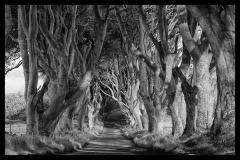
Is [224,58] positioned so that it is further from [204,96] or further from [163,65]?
[163,65]

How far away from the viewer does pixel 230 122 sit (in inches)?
332

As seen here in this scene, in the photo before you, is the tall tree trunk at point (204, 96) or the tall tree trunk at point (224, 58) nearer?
the tall tree trunk at point (224, 58)

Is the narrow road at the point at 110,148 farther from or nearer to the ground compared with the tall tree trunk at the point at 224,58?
nearer to the ground

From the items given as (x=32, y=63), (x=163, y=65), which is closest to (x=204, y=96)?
(x=163, y=65)

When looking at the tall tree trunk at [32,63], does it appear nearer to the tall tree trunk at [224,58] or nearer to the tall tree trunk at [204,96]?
the tall tree trunk at [224,58]

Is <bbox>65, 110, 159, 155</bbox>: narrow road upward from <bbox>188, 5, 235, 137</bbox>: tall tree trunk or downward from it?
downward

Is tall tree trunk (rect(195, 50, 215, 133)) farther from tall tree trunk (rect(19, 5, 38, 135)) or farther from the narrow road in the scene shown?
tall tree trunk (rect(19, 5, 38, 135))

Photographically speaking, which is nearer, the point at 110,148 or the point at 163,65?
the point at 163,65

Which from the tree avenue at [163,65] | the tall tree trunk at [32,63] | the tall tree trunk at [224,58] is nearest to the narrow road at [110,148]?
the tree avenue at [163,65]

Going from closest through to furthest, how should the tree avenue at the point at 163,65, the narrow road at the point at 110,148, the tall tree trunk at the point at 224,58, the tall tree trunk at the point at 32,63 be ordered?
the tall tree trunk at the point at 224,58
the tree avenue at the point at 163,65
the tall tree trunk at the point at 32,63
the narrow road at the point at 110,148

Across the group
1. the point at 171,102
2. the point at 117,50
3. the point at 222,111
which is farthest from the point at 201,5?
the point at 117,50

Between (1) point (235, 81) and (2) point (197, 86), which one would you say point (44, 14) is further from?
(1) point (235, 81)

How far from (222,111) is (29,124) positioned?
6808 millimetres

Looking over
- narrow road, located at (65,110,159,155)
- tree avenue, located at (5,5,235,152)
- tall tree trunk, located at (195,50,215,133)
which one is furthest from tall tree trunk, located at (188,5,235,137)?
narrow road, located at (65,110,159,155)
